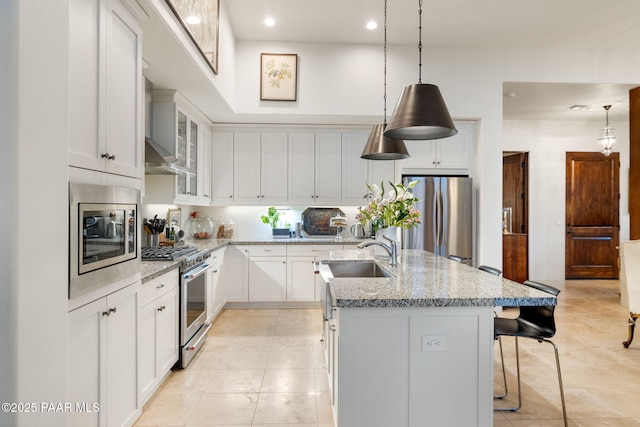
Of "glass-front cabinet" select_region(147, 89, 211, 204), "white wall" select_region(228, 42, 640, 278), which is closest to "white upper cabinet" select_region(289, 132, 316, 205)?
"white wall" select_region(228, 42, 640, 278)

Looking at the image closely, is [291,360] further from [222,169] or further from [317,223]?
[222,169]

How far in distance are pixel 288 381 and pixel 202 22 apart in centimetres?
296

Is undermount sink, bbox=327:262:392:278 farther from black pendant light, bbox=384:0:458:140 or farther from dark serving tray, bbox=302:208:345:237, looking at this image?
dark serving tray, bbox=302:208:345:237

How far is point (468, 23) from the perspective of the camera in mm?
3859

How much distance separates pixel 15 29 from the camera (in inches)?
37.2

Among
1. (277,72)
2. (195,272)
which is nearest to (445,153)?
(277,72)

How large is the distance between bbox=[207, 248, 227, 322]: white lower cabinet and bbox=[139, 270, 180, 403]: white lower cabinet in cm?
92

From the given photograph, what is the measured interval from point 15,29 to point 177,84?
2633 mm

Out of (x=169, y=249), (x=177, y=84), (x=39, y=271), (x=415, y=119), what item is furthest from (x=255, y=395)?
(x=177, y=84)

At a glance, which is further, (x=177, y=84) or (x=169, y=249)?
(x=177, y=84)

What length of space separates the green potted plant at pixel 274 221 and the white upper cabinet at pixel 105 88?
10.1ft

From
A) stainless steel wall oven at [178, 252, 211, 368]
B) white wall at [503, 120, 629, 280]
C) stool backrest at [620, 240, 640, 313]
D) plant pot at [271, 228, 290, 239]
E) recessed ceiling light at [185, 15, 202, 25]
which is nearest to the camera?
recessed ceiling light at [185, 15, 202, 25]

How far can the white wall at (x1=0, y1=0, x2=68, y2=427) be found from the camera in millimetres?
943

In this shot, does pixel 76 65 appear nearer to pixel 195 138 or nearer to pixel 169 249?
pixel 169 249
